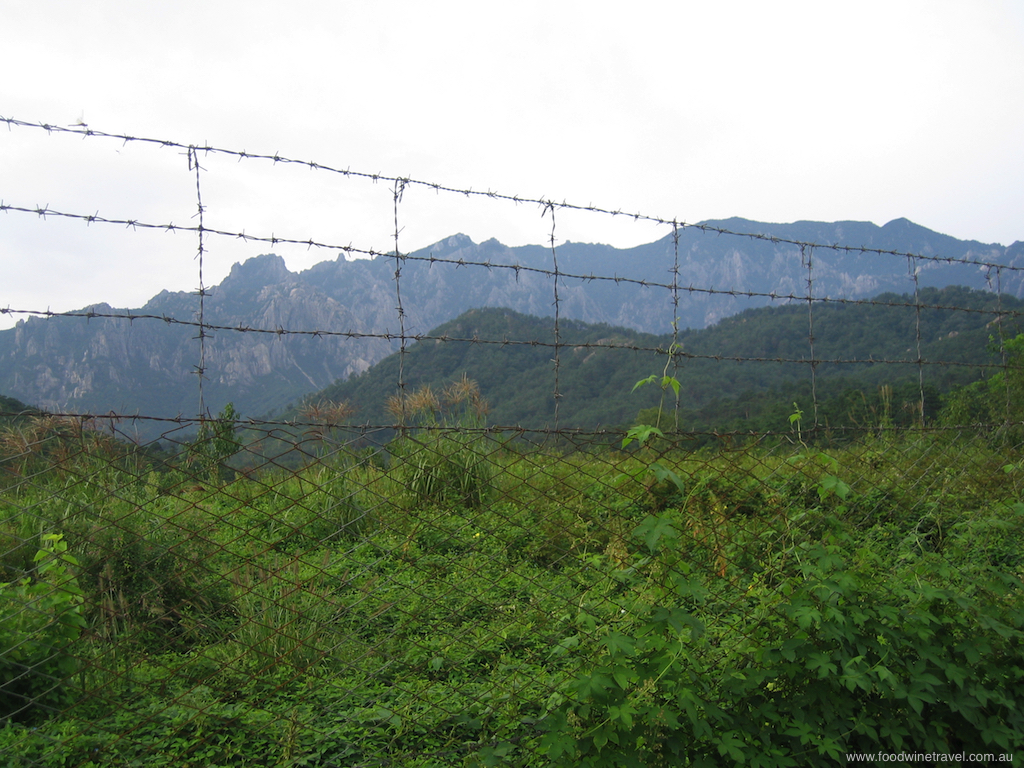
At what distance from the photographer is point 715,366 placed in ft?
61.6

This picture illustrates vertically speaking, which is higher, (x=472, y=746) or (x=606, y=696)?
(x=606, y=696)

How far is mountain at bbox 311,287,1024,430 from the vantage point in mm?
8549

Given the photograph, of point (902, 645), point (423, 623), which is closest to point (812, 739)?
point (902, 645)

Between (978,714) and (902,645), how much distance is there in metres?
0.41

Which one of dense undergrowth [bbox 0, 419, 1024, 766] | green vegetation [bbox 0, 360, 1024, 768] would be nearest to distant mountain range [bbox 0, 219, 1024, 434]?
green vegetation [bbox 0, 360, 1024, 768]

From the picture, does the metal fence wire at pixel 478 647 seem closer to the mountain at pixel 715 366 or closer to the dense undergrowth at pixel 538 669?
the dense undergrowth at pixel 538 669

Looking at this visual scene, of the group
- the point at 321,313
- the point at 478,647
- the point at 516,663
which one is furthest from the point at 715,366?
the point at 478,647

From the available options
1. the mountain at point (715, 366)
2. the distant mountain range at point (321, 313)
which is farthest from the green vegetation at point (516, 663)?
the mountain at point (715, 366)

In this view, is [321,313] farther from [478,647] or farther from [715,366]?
[715,366]

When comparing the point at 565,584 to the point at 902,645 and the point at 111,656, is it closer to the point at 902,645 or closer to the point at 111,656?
the point at 902,645

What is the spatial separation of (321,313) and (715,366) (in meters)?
13.0

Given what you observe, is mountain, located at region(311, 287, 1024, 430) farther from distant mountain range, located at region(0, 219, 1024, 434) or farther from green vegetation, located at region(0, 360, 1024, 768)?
green vegetation, located at region(0, 360, 1024, 768)

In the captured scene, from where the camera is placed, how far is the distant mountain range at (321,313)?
461cm

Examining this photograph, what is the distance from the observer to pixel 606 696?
6.73 feet
